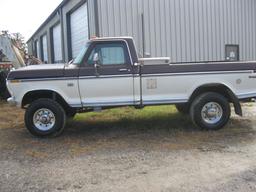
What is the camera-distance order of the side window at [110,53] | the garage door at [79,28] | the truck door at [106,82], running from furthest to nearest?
the garage door at [79,28], the side window at [110,53], the truck door at [106,82]

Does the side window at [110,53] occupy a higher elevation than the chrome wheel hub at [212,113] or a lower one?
higher

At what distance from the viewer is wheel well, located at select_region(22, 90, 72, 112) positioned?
9078mm

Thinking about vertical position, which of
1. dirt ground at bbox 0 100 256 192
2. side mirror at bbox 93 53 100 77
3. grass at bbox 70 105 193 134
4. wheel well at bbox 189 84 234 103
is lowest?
dirt ground at bbox 0 100 256 192

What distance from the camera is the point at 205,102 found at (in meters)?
9.32

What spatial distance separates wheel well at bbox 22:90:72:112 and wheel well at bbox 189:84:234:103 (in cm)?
264

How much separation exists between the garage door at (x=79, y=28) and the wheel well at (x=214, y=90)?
28.8ft

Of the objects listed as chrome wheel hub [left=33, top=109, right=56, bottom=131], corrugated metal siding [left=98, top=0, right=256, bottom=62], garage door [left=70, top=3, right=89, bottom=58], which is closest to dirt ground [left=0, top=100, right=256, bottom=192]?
chrome wheel hub [left=33, top=109, right=56, bottom=131]

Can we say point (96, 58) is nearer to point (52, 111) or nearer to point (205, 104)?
point (52, 111)

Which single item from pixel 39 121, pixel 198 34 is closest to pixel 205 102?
pixel 39 121

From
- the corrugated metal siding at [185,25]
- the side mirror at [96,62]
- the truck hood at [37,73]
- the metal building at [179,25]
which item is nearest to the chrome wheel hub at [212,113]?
the side mirror at [96,62]

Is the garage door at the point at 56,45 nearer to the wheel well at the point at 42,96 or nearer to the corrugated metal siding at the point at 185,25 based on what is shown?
the corrugated metal siding at the point at 185,25

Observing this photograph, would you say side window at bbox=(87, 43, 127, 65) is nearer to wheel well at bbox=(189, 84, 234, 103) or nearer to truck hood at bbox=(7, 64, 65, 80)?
truck hood at bbox=(7, 64, 65, 80)

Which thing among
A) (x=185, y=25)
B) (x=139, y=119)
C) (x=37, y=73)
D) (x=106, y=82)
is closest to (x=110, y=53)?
(x=106, y=82)

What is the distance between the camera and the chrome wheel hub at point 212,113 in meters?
9.37
